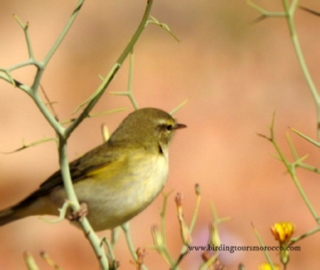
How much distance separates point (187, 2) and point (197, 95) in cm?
127

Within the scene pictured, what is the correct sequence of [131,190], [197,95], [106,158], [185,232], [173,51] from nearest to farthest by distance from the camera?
[185,232], [131,190], [106,158], [197,95], [173,51]

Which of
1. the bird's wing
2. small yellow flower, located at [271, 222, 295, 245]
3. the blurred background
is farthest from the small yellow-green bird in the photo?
the blurred background

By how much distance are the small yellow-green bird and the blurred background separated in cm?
125

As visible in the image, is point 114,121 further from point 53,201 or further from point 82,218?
point 82,218

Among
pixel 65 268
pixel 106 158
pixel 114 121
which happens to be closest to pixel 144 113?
pixel 106 158

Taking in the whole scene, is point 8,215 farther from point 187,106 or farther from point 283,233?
point 187,106

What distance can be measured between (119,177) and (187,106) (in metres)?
3.38

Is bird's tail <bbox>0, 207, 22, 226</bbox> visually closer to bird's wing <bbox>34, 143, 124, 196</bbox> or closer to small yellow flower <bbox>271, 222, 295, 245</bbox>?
bird's wing <bbox>34, 143, 124, 196</bbox>

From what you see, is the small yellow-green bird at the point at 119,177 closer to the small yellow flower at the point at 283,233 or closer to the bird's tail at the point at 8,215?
the bird's tail at the point at 8,215

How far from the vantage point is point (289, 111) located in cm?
654

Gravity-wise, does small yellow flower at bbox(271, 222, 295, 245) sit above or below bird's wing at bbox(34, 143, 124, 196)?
below

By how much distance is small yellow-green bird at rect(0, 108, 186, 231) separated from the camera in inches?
123

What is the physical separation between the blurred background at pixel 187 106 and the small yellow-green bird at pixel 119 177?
1255 mm

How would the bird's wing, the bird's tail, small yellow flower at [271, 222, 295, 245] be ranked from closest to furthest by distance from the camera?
1. small yellow flower at [271, 222, 295, 245]
2. the bird's wing
3. the bird's tail
